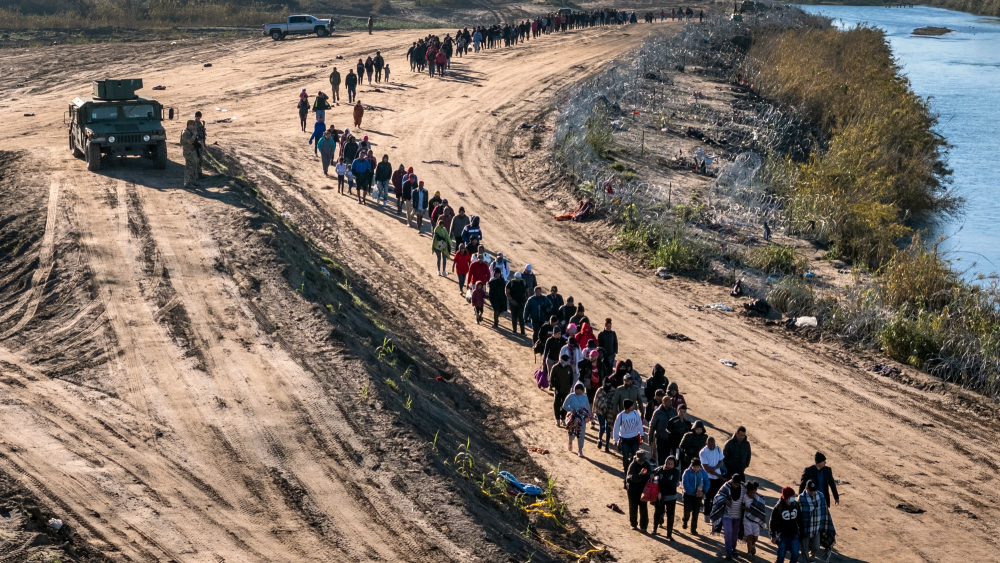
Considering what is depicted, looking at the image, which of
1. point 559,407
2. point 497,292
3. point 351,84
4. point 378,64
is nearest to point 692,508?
point 559,407

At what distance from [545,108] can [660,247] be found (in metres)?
16.5

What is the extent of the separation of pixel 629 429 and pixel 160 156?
53.3 ft

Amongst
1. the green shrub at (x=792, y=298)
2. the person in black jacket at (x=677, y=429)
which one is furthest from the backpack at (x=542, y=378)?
the green shrub at (x=792, y=298)

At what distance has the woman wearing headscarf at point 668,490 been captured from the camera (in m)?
12.2

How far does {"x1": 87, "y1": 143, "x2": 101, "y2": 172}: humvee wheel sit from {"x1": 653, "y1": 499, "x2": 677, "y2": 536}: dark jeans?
1799cm

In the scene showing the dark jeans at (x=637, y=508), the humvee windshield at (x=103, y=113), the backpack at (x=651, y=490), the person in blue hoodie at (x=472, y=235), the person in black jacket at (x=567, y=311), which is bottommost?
the dark jeans at (x=637, y=508)

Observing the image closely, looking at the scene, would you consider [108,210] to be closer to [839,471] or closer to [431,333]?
[431,333]

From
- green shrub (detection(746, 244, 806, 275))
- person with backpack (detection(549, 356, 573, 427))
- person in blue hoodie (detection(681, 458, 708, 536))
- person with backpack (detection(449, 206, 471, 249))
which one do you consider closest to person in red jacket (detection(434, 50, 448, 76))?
person with backpack (detection(449, 206, 471, 249))

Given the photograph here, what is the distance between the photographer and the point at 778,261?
23344 mm

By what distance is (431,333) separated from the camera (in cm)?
1866

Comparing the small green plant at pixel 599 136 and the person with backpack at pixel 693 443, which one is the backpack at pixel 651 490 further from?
the small green plant at pixel 599 136

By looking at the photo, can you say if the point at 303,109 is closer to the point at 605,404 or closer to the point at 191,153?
the point at 191,153

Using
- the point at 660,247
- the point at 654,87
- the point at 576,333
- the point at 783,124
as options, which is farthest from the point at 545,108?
the point at 576,333

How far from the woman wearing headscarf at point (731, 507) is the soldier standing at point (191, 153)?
15.9 meters
